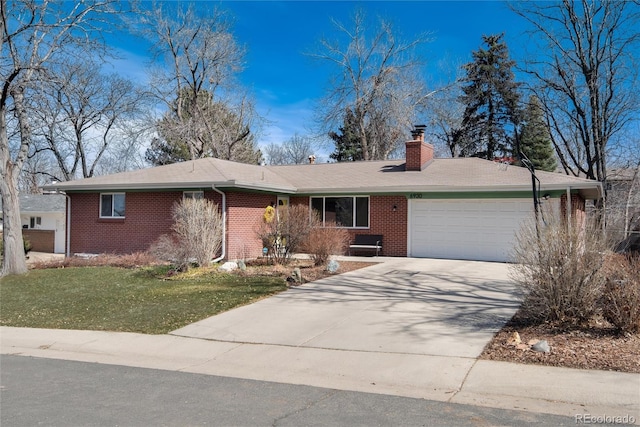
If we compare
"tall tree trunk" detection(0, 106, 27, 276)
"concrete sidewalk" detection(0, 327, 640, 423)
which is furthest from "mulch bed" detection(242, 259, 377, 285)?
"tall tree trunk" detection(0, 106, 27, 276)

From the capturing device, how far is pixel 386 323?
8.15 meters

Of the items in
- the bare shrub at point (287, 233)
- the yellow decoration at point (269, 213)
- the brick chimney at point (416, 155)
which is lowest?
the bare shrub at point (287, 233)

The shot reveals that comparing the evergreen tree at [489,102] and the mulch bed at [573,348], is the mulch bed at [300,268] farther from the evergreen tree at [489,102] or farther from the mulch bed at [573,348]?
the evergreen tree at [489,102]

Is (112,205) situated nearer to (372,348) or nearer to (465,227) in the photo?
(465,227)

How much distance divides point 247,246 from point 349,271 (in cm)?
477

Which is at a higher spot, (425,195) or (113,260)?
(425,195)

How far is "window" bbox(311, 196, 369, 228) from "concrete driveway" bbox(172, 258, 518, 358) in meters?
6.38

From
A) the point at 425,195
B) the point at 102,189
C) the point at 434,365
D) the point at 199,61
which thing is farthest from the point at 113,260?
the point at 199,61

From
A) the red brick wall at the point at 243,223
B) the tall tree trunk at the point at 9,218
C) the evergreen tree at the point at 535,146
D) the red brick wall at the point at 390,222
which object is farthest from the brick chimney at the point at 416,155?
the evergreen tree at the point at 535,146

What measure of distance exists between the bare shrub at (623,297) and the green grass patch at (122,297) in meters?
6.42

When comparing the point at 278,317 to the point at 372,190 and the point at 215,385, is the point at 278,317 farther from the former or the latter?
the point at 372,190

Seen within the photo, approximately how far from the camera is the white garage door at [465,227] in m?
16.7

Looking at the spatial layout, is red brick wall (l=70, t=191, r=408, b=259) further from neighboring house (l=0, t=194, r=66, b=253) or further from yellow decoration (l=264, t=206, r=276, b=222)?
neighboring house (l=0, t=194, r=66, b=253)

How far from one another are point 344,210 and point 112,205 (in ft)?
28.9
